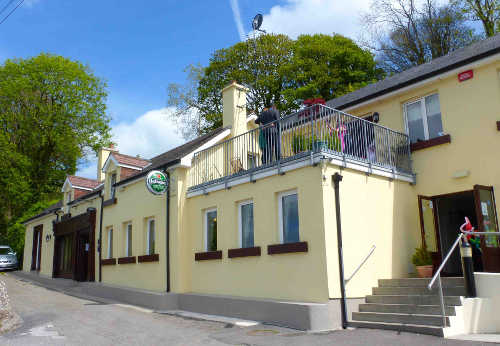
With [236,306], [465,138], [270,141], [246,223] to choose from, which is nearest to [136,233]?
[246,223]

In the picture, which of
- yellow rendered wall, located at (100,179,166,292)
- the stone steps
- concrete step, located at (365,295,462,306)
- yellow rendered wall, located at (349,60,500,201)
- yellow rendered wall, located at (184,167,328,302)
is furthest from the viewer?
yellow rendered wall, located at (100,179,166,292)

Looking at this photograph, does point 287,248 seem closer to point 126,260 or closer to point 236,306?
point 236,306

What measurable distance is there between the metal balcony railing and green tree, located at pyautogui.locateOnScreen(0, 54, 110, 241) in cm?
2624

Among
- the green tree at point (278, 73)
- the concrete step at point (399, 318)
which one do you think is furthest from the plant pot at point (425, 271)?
the green tree at point (278, 73)

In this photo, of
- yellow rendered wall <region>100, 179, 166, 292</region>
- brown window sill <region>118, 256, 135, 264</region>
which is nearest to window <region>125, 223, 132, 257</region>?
yellow rendered wall <region>100, 179, 166, 292</region>

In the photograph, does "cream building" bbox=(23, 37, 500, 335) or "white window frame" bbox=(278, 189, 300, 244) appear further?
"white window frame" bbox=(278, 189, 300, 244)

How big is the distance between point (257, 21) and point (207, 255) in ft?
38.4

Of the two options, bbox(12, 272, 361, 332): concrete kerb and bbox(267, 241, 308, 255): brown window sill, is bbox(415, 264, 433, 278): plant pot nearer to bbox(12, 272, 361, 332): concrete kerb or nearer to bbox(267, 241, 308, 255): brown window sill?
bbox(12, 272, 361, 332): concrete kerb

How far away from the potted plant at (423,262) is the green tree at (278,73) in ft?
69.5

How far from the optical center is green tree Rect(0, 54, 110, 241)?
34.2 m

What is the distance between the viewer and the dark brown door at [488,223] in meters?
9.80

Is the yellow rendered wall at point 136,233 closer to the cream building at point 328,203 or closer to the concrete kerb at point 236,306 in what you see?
the cream building at point 328,203

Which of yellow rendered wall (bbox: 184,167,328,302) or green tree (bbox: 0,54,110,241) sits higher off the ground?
green tree (bbox: 0,54,110,241)

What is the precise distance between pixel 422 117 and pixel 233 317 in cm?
750
